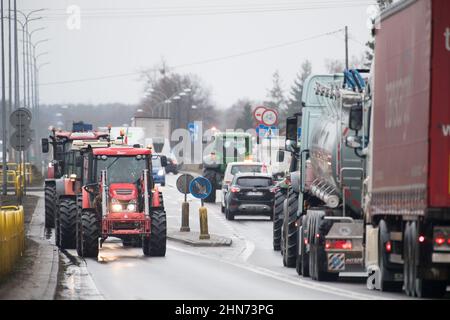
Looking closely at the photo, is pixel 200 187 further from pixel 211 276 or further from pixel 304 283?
pixel 304 283

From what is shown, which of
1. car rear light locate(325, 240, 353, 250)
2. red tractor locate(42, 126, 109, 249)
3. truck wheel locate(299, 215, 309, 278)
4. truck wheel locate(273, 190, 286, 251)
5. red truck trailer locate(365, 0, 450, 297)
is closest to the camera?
red truck trailer locate(365, 0, 450, 297)

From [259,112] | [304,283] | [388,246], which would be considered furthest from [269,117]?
[388,246]

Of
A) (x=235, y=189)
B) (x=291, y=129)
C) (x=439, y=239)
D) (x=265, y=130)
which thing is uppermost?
(x=291, y=129)

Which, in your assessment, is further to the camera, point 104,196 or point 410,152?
point 104,196

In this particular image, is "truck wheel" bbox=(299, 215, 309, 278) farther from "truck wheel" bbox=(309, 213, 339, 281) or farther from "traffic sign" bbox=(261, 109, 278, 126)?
"traffic sign" bbox=(261, 109, 278, 126)

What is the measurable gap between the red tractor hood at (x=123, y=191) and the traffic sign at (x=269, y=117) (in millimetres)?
15611

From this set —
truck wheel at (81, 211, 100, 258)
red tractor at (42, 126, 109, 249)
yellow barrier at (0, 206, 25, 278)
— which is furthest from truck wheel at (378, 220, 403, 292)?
red tractor at (42, 126, 109, 249)

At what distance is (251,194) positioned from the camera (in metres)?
48.2

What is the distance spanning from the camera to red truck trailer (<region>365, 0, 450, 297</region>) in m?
18.4

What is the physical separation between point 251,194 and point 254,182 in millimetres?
531

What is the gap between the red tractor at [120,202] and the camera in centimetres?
3209

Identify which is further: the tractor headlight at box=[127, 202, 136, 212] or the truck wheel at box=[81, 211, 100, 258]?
the tractor headlight at box=[127, 202, 136, 212]

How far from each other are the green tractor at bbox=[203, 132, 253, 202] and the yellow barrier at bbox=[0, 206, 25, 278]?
99.5 feet
